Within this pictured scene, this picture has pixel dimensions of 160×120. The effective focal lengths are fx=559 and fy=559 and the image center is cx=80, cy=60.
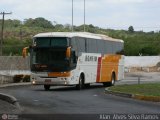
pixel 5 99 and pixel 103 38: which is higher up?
pixel 103 38

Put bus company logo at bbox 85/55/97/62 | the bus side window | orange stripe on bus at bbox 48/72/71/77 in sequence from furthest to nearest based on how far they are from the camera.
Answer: bus company logo at bbox 85/55/97/62 → the bus side window → orange stripe on bus at bbox 48/72/71/77

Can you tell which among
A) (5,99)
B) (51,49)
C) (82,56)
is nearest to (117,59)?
(82,56)

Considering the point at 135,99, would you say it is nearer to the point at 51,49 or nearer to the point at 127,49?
the point at 51,49

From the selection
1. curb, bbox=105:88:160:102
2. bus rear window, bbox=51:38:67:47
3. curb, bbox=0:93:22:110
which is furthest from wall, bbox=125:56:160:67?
curb, bbox=0:93:22:110

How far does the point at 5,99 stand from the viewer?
78.8 ft

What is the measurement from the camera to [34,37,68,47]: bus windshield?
110 ft

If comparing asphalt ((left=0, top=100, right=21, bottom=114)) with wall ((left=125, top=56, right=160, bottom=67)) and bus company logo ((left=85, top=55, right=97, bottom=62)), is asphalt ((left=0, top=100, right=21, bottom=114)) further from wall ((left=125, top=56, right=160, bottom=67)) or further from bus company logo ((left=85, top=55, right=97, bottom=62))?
wall ((left=125, top=56, right=160, bottom=67))

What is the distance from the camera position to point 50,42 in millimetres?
33625

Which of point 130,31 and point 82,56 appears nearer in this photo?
point 82,56

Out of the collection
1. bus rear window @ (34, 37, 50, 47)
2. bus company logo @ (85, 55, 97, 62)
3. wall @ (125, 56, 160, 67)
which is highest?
bus rear window @ (34, 37, 50, 47)

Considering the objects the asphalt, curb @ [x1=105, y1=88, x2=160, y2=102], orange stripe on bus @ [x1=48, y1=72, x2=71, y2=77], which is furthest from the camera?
orange stripe on bus @ [x1=48, y1=72, x2=71, y2=77]

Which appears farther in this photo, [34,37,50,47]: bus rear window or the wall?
the wall

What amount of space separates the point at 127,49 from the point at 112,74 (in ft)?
257

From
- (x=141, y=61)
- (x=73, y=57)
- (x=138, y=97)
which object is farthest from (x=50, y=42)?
(x=141, y=61)
